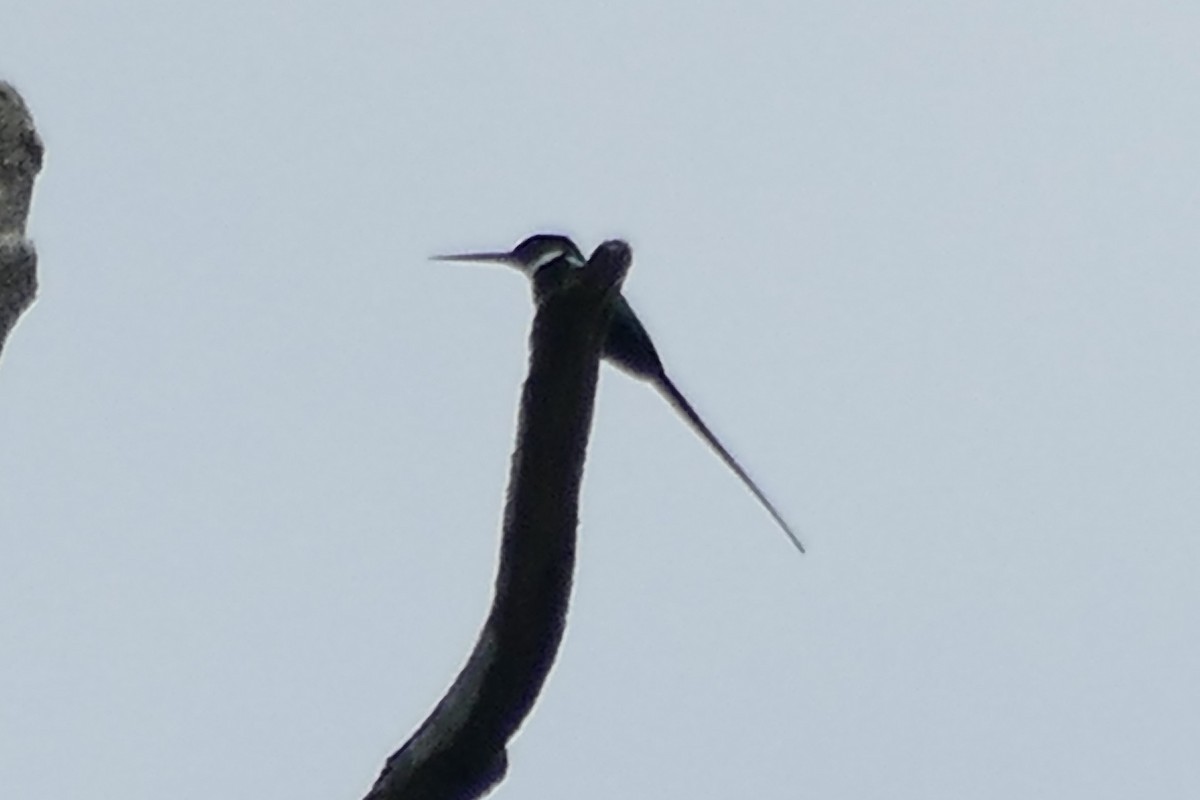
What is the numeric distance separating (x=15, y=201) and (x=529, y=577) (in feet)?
6.07

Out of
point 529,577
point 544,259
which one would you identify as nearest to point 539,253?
point 544,259

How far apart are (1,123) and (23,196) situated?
0.57 ft

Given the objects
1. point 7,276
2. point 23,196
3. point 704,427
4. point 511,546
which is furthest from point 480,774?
point 23,196

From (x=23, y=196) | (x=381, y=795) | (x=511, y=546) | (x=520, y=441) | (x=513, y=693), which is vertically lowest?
(x=381, y=795)

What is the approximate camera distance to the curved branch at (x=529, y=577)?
6.93 feet

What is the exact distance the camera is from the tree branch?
3.21m

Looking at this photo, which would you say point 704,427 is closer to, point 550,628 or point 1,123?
point 550,628

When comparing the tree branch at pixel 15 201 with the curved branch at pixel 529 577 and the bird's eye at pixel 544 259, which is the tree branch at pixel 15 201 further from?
the curved branch at pixel 529 577

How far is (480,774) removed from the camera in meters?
2.12

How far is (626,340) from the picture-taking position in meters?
2.36

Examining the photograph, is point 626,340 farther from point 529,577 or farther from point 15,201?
point 15,201

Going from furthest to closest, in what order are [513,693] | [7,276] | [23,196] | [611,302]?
[23,196] < [7,276] < [611,302] < [513,693]

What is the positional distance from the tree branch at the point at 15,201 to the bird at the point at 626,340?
1.16 m

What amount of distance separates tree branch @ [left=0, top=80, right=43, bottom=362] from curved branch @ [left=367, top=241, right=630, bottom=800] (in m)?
1.46
